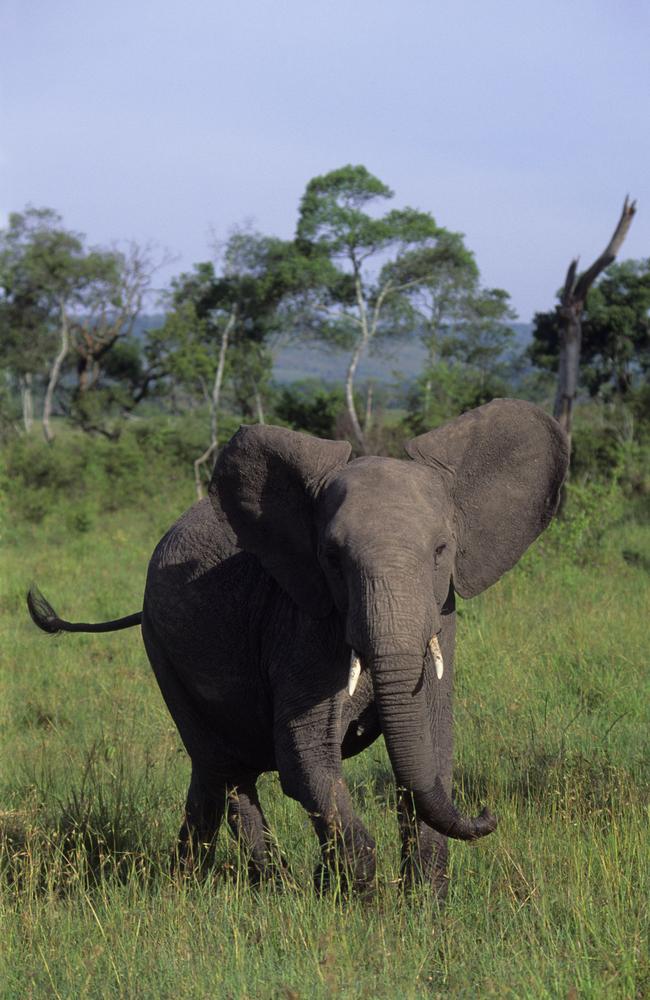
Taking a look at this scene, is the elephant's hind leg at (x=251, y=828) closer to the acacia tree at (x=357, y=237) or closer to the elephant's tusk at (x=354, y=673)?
the elephant's tusk at (x=354, y=673)

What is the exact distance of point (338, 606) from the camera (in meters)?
3.42

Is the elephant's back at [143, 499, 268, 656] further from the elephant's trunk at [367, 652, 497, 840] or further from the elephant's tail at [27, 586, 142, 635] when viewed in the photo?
the elephant's trunk at [367, 652, 497, 840]

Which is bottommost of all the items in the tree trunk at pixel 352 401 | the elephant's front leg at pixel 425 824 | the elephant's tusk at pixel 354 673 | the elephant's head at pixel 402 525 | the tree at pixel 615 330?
the elephant's front leg at pixel 425 824

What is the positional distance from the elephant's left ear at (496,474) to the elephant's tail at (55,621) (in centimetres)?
176

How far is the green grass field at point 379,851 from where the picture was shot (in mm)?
3102

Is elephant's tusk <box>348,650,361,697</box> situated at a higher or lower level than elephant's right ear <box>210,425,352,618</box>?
lower

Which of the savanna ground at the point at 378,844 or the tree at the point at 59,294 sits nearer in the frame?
the savanna ground at the point at 378,844

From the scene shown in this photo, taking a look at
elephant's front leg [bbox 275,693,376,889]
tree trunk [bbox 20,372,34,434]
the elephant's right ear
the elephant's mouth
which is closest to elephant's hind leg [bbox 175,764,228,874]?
elephant's front leg [bbox 275,693,376,889]

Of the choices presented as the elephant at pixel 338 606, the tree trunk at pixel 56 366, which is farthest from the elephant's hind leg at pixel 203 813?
the tree trunk at pixel 56 366

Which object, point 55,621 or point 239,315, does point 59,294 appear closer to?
point 239,315

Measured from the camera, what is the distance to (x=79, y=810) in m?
4.71

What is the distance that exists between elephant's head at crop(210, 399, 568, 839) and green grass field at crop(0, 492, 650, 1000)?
385mm

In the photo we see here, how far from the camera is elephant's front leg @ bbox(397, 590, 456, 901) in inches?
144

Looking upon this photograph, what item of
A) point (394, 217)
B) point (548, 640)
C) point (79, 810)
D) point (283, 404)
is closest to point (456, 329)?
point (394, 217)
